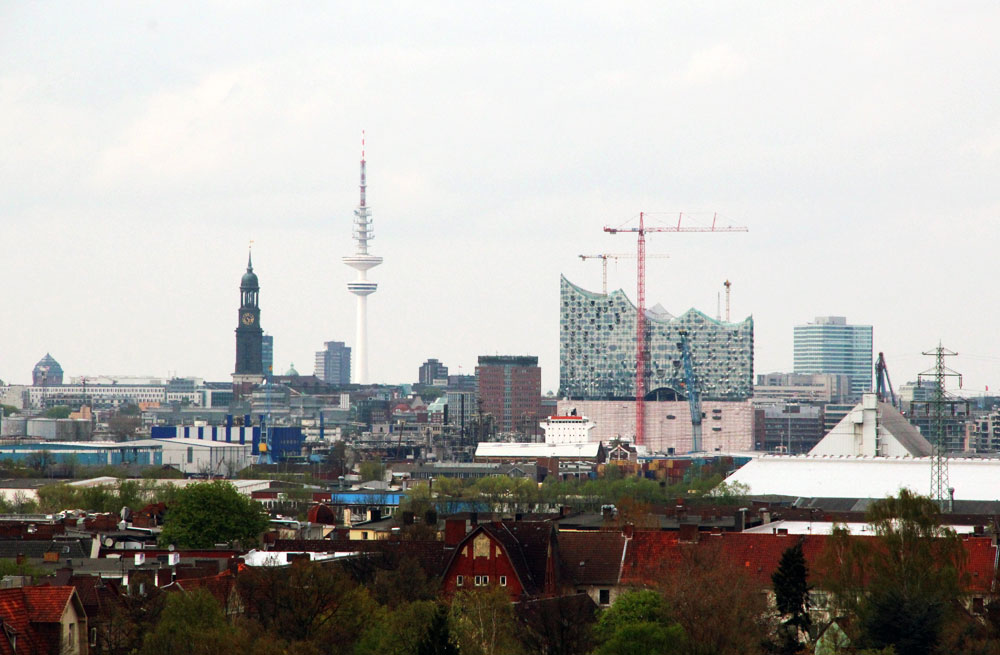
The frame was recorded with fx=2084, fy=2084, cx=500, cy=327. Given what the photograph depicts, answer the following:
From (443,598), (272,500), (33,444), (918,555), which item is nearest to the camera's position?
(918,555)

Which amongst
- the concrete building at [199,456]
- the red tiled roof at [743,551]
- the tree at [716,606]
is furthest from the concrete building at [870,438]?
the tree at [716,606]

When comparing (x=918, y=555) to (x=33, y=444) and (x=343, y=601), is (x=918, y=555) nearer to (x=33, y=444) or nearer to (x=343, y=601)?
(x=343, y=601)

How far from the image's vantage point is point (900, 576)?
4234cm

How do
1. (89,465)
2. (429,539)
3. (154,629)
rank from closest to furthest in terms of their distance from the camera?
(154,629)
(429,539)
(89,465)

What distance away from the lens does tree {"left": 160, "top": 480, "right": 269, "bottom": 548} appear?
67.8 meters

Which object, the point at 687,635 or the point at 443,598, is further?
the point at 443,598

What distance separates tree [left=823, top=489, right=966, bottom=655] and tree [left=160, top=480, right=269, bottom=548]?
27228 mm

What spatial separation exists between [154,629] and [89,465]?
132 m

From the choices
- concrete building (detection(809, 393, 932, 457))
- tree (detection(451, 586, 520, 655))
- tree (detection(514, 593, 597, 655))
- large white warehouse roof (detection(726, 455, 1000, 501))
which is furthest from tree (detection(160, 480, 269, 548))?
concrete building (detection(809, 393, 932, 457))

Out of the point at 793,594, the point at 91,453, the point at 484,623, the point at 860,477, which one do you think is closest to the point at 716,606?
the point at 793,594

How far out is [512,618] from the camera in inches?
1661

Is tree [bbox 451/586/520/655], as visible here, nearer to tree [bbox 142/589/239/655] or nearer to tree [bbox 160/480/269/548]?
tree [bbox 142/589/239/655]

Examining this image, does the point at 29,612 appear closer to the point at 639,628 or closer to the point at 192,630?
the point at 192,630

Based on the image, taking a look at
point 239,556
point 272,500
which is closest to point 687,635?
point 239,556
